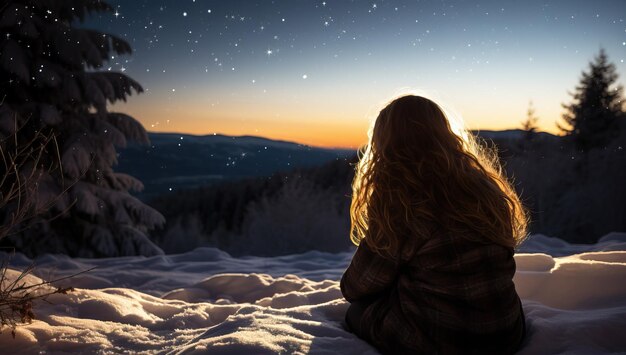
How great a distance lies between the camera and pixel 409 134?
234cm

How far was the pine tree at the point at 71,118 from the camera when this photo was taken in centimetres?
846

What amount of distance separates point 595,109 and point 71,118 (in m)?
38.6

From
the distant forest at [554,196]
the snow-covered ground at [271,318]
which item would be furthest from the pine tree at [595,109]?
the snow-covered ground at [271,318]

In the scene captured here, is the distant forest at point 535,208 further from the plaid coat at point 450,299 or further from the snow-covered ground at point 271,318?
the plaid coat at point 450,299

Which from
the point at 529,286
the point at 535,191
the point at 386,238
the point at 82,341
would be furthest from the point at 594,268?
the point at 535,191

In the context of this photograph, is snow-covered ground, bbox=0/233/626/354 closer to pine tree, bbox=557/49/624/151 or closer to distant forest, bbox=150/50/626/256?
distant forest, bbox=150/50/626/256

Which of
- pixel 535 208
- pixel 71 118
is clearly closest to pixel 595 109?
pixel 535 208

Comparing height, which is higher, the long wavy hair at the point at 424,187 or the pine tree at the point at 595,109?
the pine tree at the point at 595,109

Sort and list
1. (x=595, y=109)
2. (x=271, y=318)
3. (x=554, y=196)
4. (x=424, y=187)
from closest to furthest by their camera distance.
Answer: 1. (x=424, y=187)
2. (x=271, y=318)
3. (x=554, y=196)
4. (x=595, y=109)

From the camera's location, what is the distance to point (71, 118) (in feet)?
30.7

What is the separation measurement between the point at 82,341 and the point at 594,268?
3.46 m

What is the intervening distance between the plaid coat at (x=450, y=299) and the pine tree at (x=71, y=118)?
752cm

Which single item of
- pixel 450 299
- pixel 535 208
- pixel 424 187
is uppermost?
pixel 424 187

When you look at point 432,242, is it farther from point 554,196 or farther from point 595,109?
point 595,109
